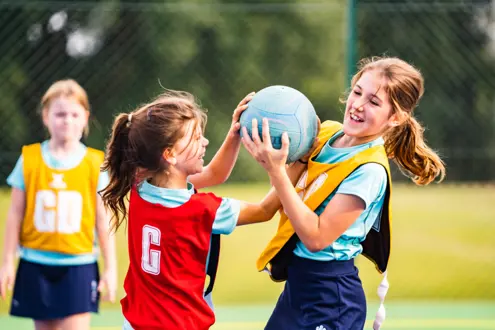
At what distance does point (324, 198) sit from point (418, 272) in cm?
615

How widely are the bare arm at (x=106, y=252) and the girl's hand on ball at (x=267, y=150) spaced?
4.95 feet

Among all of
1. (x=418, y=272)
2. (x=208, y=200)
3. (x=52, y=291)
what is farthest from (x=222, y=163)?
(x=418, y=272)

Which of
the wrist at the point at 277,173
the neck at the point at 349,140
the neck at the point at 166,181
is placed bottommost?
the neck at the point at 166,181

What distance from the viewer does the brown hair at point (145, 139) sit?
2938mm

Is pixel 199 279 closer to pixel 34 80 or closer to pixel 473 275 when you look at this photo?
pixel 34 80

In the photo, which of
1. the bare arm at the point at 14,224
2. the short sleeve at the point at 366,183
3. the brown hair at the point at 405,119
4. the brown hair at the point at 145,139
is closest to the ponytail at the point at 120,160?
the brown hair at the point at 145,139

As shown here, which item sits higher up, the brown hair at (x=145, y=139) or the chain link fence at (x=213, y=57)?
the chain link fence at (x=213, y=57)

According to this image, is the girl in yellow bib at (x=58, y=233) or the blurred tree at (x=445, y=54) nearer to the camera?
the girl in yellow bib at (x=58, y=233)

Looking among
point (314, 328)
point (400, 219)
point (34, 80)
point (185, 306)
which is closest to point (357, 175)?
point (314, 328)

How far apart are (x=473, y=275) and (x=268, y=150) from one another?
5998mm

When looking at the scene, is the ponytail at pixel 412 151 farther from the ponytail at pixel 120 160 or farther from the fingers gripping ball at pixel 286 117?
the ponytail at pixel 120 160

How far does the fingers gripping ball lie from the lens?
9.39 ft

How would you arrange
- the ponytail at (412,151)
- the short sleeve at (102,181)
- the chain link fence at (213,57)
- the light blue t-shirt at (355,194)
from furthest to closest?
1. the chain link fence at (213,57)
2. the short sleeve at (102,181)
3. the ponytail at (412,151)
4. the light blue t-shirt at (355,194)

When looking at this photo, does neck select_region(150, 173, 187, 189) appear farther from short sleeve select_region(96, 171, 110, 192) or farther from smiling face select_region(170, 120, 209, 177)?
short sleeve select_region(96, 171, 110, 192)
